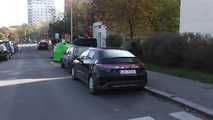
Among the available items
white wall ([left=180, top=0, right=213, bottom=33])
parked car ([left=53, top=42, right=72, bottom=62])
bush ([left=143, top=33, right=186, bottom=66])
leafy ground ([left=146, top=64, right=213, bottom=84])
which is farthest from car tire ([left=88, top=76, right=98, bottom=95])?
parked car ([left=53, top=42, right=72, bottom=62])

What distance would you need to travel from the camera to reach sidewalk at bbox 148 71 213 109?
416 inches

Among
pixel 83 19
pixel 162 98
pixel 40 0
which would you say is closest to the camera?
pixel 162 98

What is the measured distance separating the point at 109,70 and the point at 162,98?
1.74m

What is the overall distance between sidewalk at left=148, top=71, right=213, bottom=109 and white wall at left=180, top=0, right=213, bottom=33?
6.29 m

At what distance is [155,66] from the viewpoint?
64.4 feet

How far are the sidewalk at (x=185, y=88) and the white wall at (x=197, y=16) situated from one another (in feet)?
20.6

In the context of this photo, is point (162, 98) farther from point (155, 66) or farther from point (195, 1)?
point (195, 1)

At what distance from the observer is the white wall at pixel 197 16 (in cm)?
2092


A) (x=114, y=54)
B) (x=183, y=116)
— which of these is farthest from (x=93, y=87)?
(x=183, y=116)

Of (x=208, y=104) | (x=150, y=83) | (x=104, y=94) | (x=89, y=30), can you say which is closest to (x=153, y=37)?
(x=150, y=83)

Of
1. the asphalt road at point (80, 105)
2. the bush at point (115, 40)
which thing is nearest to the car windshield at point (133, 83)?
the asphalt road at point (80, 105)

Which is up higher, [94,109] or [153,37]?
[153,37]

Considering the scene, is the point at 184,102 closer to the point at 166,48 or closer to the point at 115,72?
the point at 115,72

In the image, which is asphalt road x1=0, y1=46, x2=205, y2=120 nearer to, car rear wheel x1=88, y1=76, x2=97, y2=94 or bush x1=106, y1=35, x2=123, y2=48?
car rear wheel x1=88, y1=76, x2=97, y2=94
